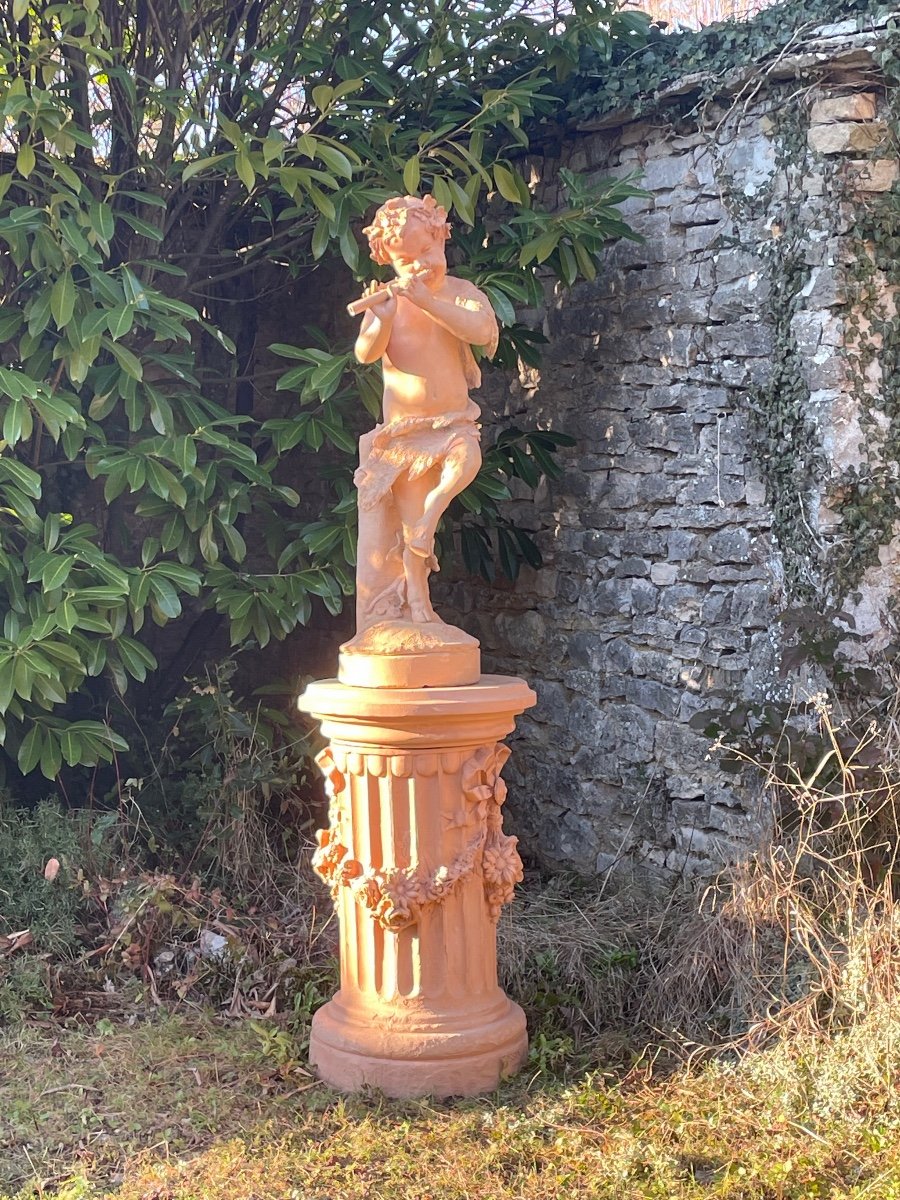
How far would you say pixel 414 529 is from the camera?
12.8 ft


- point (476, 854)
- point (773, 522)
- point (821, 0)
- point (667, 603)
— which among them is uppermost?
point (821, 0)

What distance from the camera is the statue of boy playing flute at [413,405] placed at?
3770 millimetres

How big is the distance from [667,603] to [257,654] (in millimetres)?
2566

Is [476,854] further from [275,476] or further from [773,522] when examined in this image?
[275,476]

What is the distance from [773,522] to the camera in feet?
15.0

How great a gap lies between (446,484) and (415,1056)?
166 centimetres

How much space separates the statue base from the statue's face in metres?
1.01

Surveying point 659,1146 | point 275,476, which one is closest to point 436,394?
point 659,1146

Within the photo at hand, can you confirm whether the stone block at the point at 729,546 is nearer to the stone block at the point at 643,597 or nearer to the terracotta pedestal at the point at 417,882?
the stone block at the point at 643,597

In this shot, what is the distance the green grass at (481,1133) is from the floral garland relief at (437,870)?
537mm

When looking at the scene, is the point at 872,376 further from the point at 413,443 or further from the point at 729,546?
the point at 413,443

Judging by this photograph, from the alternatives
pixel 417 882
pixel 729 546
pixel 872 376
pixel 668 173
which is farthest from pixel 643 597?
pixel 417 882

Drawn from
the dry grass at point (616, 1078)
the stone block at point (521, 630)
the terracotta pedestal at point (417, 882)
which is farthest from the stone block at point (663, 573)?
the terracotta pedestal at point (417, 882)

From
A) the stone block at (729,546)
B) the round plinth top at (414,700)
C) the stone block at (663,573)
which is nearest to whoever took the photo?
the round plinth top at (414,700)
